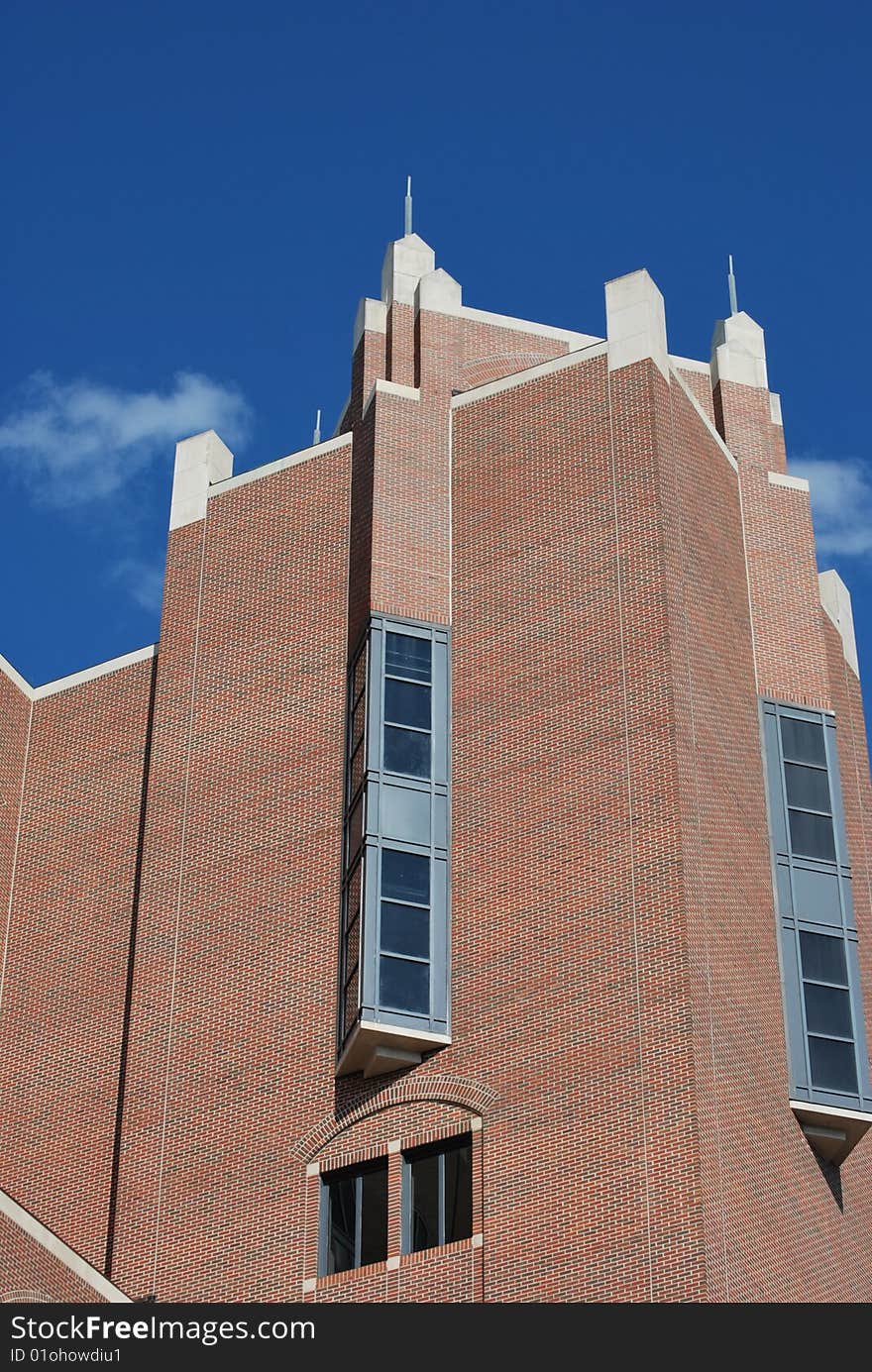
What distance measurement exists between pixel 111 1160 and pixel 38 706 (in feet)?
40.0

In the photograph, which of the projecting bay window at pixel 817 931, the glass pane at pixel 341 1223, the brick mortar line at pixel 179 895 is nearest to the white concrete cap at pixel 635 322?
the projecting bay window at pixel 817 931

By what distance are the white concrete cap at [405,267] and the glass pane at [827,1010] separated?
17.6 metres

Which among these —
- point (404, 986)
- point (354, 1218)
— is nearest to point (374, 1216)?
point (354, 1218)

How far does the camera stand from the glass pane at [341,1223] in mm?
42719

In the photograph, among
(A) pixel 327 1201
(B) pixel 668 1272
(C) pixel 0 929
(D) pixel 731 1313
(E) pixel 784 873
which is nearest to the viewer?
(D) pixel 731 1313

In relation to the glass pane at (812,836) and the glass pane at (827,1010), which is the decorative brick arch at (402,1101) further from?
the glass pane at (812,836)

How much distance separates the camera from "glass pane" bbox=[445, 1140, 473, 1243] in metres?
41.7

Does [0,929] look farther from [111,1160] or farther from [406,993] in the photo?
[406,993]

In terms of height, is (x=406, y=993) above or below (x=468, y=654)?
below

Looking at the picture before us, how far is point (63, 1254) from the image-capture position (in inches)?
1564

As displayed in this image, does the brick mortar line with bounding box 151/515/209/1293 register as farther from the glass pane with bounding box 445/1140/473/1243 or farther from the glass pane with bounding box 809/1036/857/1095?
the glass pane with bounding box 809/1036/857/1095

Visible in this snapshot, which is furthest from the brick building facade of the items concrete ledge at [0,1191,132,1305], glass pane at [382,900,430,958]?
concrete ledge at [0,1191,132,1305]

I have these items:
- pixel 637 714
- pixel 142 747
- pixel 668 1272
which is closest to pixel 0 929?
pixel 142 747

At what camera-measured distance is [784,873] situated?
152ft
